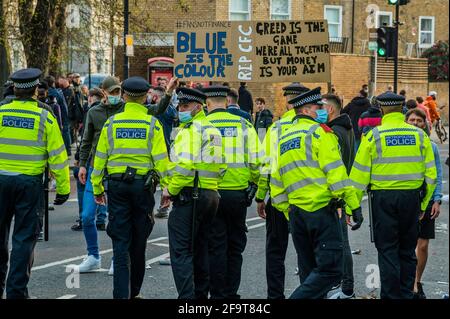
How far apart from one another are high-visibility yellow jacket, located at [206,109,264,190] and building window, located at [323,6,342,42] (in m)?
33.1

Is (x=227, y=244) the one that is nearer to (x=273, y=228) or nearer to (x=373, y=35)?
(x=273, y=228)

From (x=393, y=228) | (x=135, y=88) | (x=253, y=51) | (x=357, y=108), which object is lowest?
(x=393, y=228)

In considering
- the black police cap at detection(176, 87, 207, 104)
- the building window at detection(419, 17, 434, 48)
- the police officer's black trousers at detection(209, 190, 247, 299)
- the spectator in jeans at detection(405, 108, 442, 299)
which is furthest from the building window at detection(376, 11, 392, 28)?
the black police cap at detection(176, 87, 207, 104)

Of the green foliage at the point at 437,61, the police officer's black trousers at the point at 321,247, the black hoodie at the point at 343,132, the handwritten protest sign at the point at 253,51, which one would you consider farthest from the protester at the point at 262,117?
the green foliage at the point at 437,61

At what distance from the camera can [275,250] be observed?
9.14 meters

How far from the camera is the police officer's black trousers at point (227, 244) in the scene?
8.94 meters

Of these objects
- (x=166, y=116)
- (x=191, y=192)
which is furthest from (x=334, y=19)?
(x=191, y=192)

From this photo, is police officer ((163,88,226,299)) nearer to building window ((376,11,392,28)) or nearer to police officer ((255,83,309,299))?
police officer ((255,83,309,299))

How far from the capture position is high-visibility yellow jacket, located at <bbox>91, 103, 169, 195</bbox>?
8.67 meters

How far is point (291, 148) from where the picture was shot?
8000 mm

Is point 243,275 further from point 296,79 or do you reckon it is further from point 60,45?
point 60,45

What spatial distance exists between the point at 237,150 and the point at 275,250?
1.01 m
